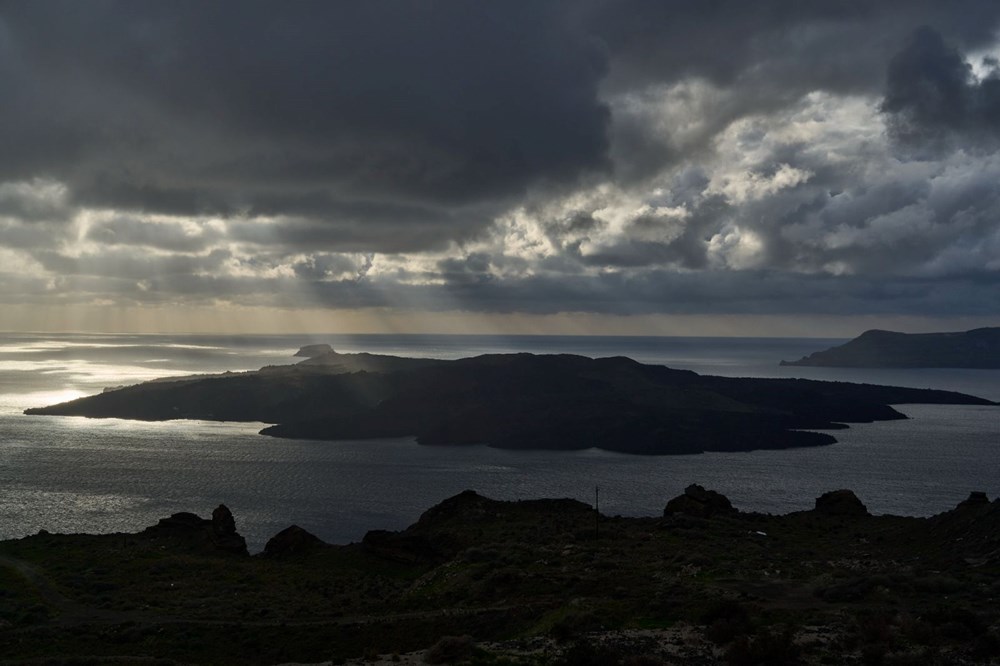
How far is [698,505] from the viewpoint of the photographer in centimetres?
7950

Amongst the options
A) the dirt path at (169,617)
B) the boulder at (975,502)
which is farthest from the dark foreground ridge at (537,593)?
the boulder at (975,502)

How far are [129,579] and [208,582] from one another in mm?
6928

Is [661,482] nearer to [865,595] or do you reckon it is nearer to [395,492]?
[395,492]

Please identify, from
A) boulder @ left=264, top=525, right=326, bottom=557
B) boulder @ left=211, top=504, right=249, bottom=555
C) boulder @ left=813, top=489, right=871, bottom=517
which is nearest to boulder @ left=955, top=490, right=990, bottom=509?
boulder @ left=813, top=489, right=871, bottom=517

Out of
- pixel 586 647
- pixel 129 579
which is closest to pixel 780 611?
pixel 586 647

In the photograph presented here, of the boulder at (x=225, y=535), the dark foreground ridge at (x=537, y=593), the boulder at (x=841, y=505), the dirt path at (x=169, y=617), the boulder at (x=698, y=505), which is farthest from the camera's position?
the boulder at (x=841, y=505)

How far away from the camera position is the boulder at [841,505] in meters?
81.2

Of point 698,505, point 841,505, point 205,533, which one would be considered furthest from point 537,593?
point 841,505

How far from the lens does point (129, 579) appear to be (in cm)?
6028

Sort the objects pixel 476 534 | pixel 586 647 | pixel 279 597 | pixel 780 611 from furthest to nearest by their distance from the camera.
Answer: pixel 476 534 < pixel 279 597 < pixel 780 611 < pixel 586 647

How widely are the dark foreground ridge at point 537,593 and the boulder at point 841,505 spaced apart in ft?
0.73

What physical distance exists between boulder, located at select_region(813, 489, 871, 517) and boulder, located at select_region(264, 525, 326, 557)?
2129 inches

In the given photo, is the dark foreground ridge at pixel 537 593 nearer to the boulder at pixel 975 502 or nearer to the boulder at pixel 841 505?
the boulder at pixel 841 505

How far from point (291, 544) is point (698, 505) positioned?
137ft
